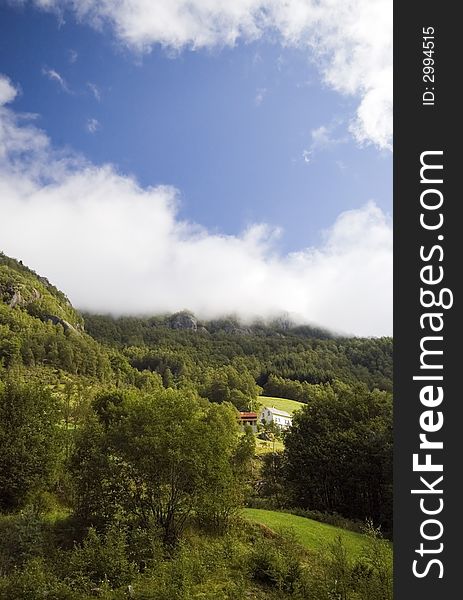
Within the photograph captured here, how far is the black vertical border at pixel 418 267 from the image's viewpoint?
19.4 feet

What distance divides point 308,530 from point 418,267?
2311 centimetres

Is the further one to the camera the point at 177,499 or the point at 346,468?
the point at 346,468

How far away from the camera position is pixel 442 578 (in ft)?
19.1

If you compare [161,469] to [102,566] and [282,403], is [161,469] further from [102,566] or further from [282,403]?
[282,403]

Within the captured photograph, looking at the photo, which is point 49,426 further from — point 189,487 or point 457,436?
point 457,436

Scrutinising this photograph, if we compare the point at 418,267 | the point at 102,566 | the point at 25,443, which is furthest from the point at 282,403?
the point at 418,267

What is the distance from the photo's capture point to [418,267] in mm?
6418

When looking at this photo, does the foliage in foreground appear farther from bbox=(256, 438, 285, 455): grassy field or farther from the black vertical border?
bbox=(256, 438, 285, 455): grassy field

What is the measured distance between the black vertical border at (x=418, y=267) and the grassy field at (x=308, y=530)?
18.0 meters

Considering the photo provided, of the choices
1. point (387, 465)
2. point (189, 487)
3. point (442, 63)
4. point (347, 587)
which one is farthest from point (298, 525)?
point (442, 63)

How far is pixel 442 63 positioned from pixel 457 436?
5.30 metres

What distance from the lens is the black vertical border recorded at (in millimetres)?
5914

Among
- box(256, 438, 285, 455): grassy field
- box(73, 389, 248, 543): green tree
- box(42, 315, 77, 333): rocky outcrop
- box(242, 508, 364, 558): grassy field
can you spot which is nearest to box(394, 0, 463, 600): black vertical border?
box(73, 389, 248, 543): green tree

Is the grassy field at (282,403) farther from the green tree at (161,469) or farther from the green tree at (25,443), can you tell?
the green tree at (161,469)
